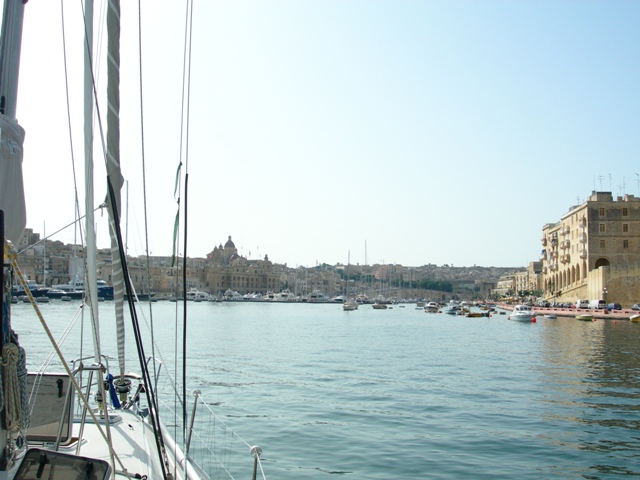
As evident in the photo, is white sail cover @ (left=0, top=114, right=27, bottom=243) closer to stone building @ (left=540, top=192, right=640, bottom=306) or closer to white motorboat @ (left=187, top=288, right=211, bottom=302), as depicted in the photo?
stone building @ (left=540, top=192, right=640, bottom=306)

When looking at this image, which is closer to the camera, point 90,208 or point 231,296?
point 90,208

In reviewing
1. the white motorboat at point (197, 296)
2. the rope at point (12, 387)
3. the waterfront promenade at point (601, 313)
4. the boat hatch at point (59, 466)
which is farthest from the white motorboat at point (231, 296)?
the rope at point (12, 387)

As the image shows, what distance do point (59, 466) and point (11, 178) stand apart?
1.61m

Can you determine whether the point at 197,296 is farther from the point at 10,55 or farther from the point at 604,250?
the point at 10,55

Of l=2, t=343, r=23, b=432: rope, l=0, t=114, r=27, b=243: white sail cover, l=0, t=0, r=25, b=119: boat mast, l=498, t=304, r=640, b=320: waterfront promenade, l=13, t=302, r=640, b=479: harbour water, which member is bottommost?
l=13, t=302, r=640, b=479: harbour water

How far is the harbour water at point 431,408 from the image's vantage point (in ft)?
33.9

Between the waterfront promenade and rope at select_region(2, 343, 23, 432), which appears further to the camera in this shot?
Result: the waterfront promenade

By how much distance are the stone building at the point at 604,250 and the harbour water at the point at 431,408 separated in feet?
117

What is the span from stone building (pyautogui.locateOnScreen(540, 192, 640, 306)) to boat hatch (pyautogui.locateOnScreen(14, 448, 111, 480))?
66.7 meters

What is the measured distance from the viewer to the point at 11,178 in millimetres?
3689

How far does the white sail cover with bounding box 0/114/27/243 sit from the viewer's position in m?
3.64

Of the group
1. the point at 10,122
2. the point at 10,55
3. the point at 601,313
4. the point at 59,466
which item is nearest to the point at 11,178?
the point at 10,122

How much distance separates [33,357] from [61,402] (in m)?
21.3

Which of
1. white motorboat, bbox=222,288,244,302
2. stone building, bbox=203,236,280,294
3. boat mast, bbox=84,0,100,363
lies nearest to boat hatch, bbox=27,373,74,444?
boat mast, bbox=84,0,100,363
